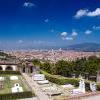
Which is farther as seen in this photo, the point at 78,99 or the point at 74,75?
the point at 74,75

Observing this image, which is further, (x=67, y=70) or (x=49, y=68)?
(x=49, y=68)

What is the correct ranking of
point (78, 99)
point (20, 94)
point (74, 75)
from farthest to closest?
point (74, 75), point (20, 94), point (78, 99)

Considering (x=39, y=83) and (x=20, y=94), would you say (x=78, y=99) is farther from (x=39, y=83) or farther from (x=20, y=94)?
(x=39, y=83)

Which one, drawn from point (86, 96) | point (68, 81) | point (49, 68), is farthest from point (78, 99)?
point (49, 68)

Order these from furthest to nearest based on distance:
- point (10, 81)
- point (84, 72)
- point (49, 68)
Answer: point (49, 68) < point (84, 72) < point (10, 81)

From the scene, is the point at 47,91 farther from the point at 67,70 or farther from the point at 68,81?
the point at 67,70

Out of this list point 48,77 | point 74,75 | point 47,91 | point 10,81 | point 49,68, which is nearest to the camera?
point 47,91

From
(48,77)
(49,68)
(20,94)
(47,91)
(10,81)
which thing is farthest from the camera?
(49,68)

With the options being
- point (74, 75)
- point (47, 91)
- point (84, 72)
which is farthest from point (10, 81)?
point (84, 72)
